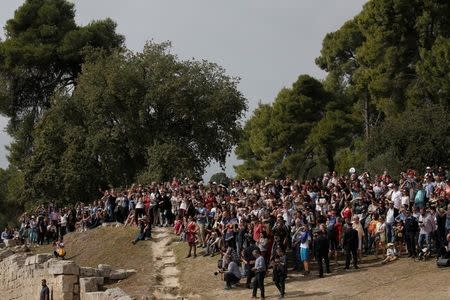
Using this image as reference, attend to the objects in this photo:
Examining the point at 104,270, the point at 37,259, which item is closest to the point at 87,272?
the point at 104,270

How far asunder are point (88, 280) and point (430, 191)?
38.9 feet

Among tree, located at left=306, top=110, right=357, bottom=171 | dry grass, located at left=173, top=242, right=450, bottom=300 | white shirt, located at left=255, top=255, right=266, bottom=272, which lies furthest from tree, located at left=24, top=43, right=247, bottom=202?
white shirt, located at left=255, top=255, right=266, bottom=272

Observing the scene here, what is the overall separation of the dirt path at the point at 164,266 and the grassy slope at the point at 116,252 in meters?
0.26

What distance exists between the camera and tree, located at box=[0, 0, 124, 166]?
55.5 metres

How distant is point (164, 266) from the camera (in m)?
27.5

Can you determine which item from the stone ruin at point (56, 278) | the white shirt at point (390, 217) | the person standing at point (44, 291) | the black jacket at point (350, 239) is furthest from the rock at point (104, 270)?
the white shirt at point (390, 217)

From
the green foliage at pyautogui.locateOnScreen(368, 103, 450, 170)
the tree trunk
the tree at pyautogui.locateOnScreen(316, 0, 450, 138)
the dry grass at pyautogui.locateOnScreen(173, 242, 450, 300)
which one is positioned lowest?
the dry grass at pyautogui.locateOnScreen(173, 242, 450, 300)

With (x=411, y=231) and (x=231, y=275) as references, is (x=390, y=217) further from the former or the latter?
(x=231, y=275)

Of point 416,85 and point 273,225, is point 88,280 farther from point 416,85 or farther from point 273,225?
point 416,85

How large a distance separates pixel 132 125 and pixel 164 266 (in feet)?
61.7

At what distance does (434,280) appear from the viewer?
2041 cm

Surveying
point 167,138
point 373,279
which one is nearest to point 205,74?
point 167,138

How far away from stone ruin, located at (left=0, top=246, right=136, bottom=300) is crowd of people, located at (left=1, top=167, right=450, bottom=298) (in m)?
3.34

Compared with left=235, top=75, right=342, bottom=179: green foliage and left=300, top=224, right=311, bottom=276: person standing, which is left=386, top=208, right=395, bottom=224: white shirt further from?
left=235, top=75, right=342, bottom=179: green foliage
